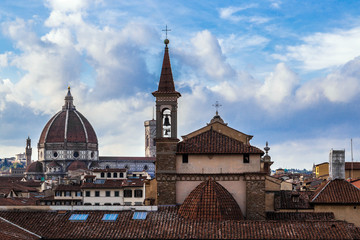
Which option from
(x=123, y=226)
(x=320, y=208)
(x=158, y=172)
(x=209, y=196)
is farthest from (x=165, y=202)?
(x=320, y=208)

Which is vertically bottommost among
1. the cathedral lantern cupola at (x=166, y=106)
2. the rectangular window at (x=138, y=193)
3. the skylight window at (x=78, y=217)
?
the skylight window at (x=78, y=217)

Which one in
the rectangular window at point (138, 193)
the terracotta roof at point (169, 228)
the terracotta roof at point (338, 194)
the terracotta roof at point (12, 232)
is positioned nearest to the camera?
the terracotta roof at point (12, 232)

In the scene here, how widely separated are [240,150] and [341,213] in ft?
26.1

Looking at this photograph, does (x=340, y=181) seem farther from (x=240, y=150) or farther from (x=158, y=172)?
(x=158, y=172)

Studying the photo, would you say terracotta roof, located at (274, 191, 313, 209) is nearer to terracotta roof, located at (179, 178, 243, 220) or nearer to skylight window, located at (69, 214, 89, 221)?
terracotta roof, located at (179, 178, 243, 220)

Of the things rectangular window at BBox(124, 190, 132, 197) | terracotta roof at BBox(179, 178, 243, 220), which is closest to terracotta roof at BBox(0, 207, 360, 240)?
terracotta roof at BBox(179, 178, 243, 220)

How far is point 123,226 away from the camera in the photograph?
107 ft

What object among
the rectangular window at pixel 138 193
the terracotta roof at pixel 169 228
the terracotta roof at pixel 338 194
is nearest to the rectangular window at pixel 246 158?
the terracotta roof at pixel 338 194

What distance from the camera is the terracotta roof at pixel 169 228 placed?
30828 millimetres

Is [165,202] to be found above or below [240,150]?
below

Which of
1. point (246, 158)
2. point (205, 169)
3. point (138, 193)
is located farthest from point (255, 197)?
point (138, 193)

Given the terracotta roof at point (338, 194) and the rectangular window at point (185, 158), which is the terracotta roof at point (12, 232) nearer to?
the rectangular window at point (185, 158)

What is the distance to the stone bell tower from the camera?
39781 mm

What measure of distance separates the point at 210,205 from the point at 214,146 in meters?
6.58
